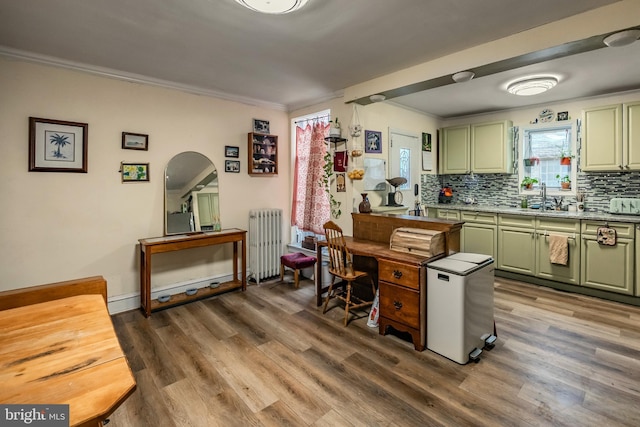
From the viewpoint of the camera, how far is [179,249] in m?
3.33

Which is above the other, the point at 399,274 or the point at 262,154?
the point at 262,154

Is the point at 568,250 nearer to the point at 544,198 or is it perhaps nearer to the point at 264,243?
the point at 544,198

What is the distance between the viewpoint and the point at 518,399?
1918 mm

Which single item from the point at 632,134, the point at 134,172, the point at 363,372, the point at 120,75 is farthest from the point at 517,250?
the point at 120,75

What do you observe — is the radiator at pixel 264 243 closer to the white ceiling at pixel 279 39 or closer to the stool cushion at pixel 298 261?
the stool cushion at pixel 298 261

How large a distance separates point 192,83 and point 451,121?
4.05m

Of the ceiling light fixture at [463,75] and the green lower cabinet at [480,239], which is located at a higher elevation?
the ceiling light fixture at [463,75]

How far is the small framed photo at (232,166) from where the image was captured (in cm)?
403

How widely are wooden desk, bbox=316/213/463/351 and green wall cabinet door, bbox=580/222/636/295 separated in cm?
196

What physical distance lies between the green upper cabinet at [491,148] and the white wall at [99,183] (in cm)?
354

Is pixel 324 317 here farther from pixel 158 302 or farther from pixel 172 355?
pixel 158 302

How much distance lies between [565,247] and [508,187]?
1359 millimetres

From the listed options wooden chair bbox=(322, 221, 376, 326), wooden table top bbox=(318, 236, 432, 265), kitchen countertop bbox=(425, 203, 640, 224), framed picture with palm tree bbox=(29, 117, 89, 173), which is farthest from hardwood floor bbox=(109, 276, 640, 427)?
framed picture with palm tree bbox=(29, 117, 89, 173)

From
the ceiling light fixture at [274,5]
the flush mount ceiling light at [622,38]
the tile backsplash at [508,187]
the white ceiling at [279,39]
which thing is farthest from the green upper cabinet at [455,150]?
the ceiling light fixture at [274,5]
